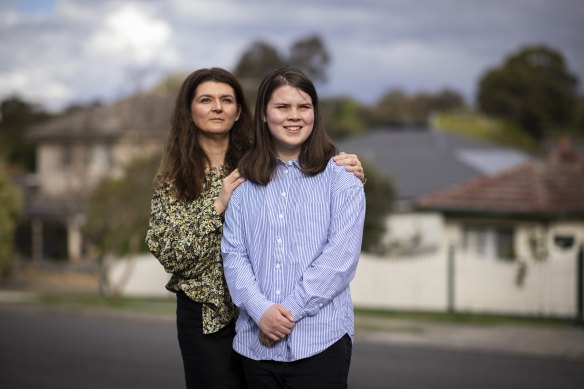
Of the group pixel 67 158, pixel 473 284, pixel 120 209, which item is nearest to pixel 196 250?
Result: pixel 473 284

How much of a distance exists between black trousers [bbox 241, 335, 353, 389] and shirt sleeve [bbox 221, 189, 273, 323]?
0.24 meters

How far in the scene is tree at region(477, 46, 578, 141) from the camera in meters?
66.2

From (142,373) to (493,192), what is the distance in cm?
1264

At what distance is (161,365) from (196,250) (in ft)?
20.3

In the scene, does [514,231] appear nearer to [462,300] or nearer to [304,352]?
[462,300]

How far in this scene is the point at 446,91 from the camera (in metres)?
87.4

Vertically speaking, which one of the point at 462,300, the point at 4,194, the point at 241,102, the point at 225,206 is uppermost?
the point at 241,102

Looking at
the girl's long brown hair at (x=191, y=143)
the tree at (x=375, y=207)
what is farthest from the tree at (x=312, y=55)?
the girl's long brown hair at (x=191, y=143)

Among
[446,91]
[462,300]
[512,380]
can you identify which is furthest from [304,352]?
[446,91]

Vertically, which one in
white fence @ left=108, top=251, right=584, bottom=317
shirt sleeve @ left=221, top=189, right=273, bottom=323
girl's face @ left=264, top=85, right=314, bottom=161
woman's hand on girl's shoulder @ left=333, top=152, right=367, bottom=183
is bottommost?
white fence @ left=108, top=251, right=584, bottom=317

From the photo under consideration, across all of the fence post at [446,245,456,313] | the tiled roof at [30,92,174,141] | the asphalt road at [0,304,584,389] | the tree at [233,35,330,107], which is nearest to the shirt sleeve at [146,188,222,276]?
the asphalt road at [0,304,584,389]

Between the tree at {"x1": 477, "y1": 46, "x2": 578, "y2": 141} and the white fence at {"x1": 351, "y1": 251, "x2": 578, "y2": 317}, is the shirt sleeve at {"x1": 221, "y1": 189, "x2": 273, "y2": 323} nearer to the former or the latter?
the white fence at {"x1": 351, "y1": 251, "x2": 578, "y2": 317}

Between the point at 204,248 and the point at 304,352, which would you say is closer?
the point at 304,352

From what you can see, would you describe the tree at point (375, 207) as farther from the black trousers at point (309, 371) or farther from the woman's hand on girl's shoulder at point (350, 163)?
the black trousers at point (309, 371)
